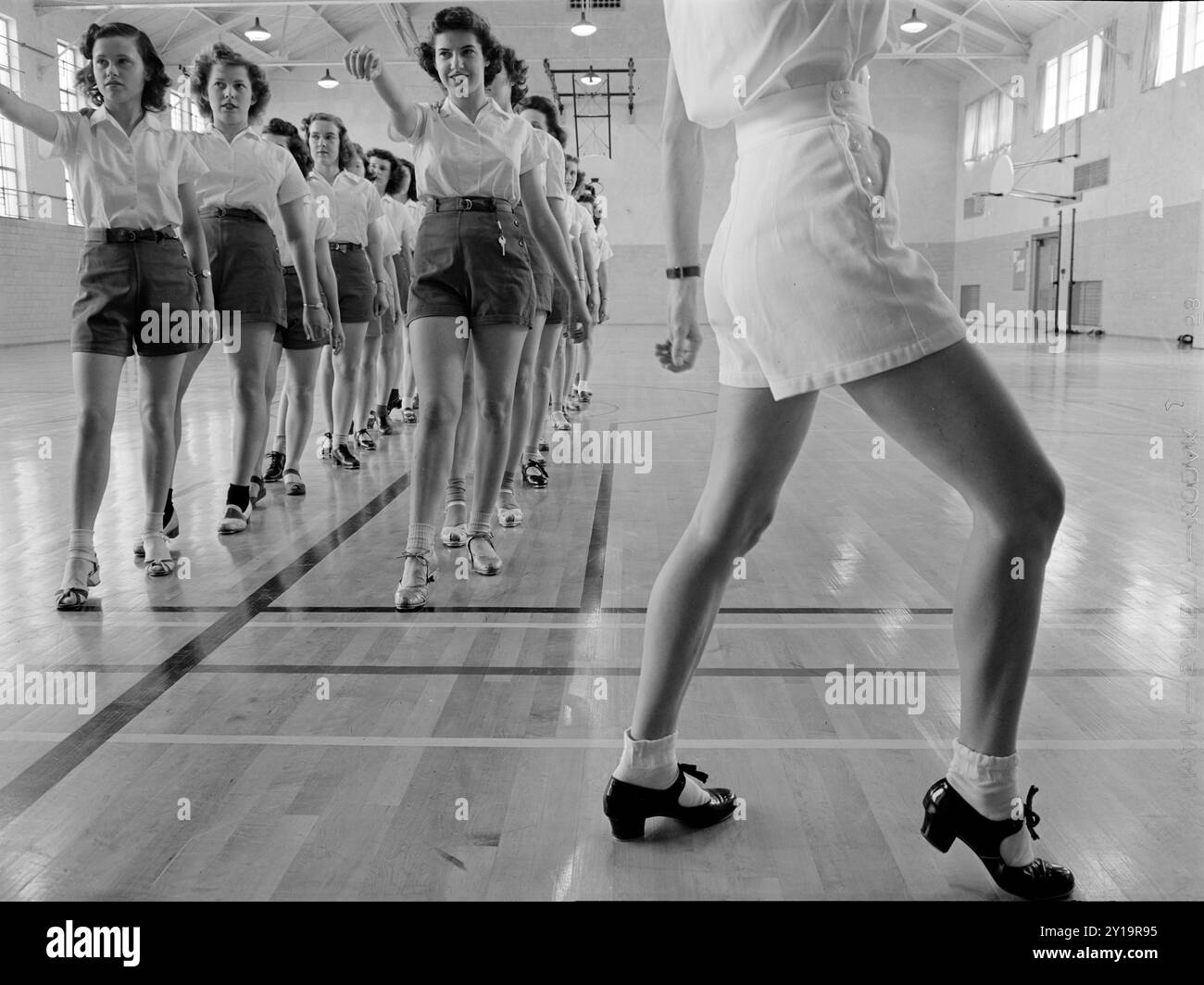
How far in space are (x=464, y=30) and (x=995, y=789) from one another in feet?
9.26

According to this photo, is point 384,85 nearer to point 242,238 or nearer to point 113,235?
point 113,235

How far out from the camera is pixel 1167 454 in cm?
639

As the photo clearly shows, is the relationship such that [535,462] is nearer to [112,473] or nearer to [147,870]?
[112,473]

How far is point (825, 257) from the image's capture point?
1425mm

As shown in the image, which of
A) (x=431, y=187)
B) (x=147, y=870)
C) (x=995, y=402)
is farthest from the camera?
(x=431, y=187)

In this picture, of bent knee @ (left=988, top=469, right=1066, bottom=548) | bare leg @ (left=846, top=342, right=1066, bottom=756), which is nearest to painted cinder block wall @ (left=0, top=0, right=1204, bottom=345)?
bare leg @ (left=846, top=342, right=1066, bottom=756)

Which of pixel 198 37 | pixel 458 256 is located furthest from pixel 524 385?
pixel 198 37

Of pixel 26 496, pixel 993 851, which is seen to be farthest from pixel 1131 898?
pixel 26 496

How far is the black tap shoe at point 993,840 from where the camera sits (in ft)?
5.19

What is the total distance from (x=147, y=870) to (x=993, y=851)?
130cm

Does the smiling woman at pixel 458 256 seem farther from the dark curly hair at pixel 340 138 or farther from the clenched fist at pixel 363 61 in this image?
the dark curly hair at pixel 340 138

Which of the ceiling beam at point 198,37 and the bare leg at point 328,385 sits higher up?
the ceiling beam at point 198,37

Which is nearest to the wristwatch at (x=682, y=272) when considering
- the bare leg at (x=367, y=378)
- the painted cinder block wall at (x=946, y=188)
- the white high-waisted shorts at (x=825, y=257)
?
the white high-waisted shorts at (x=825, y=257)

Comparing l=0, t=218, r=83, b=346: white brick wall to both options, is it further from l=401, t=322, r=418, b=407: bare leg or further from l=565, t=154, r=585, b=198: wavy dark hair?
l=565, t=154, r=585, b=198: wavy dark hair
